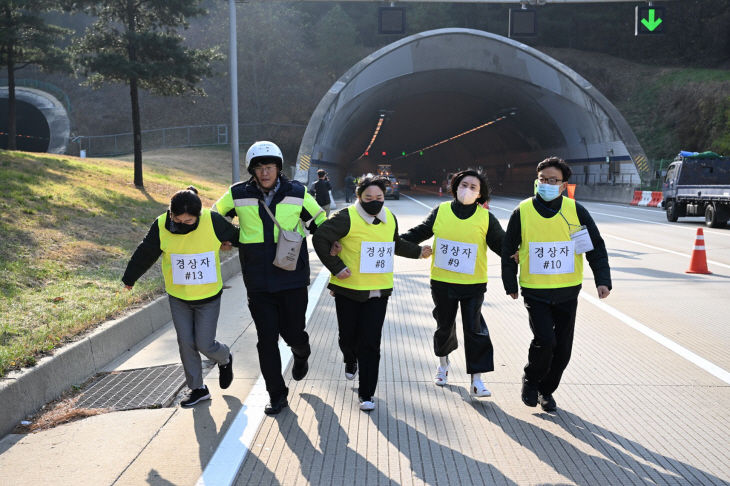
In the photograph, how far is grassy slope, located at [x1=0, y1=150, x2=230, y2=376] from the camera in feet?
22.4

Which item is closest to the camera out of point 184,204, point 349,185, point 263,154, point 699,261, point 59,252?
point 184,204

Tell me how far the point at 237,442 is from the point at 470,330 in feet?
6.56

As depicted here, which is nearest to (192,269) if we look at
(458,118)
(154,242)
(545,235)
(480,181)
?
(154,242)

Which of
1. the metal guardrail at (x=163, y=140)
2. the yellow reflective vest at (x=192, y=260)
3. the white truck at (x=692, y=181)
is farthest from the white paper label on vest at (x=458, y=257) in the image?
the metal guardrail at (x=163, y=140)

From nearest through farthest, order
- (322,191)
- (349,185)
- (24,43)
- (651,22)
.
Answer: (322,191) < (651,22) < (349,185) < (24,43)

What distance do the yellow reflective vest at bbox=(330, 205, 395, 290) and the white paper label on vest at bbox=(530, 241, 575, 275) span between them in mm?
1125

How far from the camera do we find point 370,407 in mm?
5348

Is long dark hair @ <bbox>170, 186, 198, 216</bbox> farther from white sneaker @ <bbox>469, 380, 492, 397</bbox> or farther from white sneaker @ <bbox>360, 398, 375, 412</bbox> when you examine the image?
white sneaker @ <bbox>469, 380, 492, 397</bbox>

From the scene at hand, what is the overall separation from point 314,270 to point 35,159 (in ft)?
44.2

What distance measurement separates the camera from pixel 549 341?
5254mm

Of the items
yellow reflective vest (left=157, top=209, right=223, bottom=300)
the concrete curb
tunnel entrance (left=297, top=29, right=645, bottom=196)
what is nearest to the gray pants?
yellow reflective vest (left=157, top=209, right=223, bottom=300)

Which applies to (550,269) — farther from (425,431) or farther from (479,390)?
(425,431)

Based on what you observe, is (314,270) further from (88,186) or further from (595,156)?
(595,156)

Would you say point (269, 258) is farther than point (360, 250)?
No
